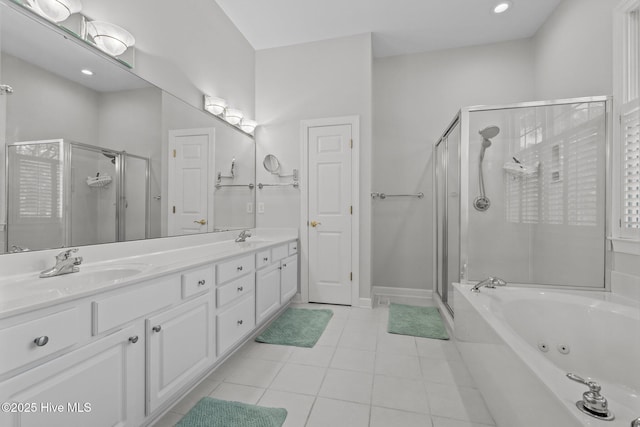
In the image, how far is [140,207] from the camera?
1.76 m

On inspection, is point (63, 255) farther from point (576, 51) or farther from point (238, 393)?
point (576, 51)

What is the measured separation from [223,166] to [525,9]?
3.33 metres

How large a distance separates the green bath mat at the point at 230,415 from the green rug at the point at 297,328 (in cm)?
74

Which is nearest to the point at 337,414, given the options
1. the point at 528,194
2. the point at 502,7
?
the point at 528,194

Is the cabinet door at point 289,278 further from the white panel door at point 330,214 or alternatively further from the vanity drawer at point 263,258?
the vanity drawer at point 263,258

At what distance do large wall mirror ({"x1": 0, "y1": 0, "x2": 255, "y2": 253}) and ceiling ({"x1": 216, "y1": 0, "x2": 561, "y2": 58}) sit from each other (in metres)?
1.44

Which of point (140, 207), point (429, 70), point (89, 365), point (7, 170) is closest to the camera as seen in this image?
point (89, 365)

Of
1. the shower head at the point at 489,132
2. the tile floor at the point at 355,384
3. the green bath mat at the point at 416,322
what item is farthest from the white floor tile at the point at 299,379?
the shower head at the point at 489,132

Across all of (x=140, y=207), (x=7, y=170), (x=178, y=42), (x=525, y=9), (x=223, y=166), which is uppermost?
(x=525, y=9)

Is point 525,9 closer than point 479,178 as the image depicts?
No

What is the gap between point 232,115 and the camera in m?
2.86

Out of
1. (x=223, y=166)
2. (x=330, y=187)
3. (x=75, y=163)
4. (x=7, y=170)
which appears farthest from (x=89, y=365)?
(x=330, y=187)

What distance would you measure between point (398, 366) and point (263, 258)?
4.28 feet

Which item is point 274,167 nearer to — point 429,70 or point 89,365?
point 429,70
